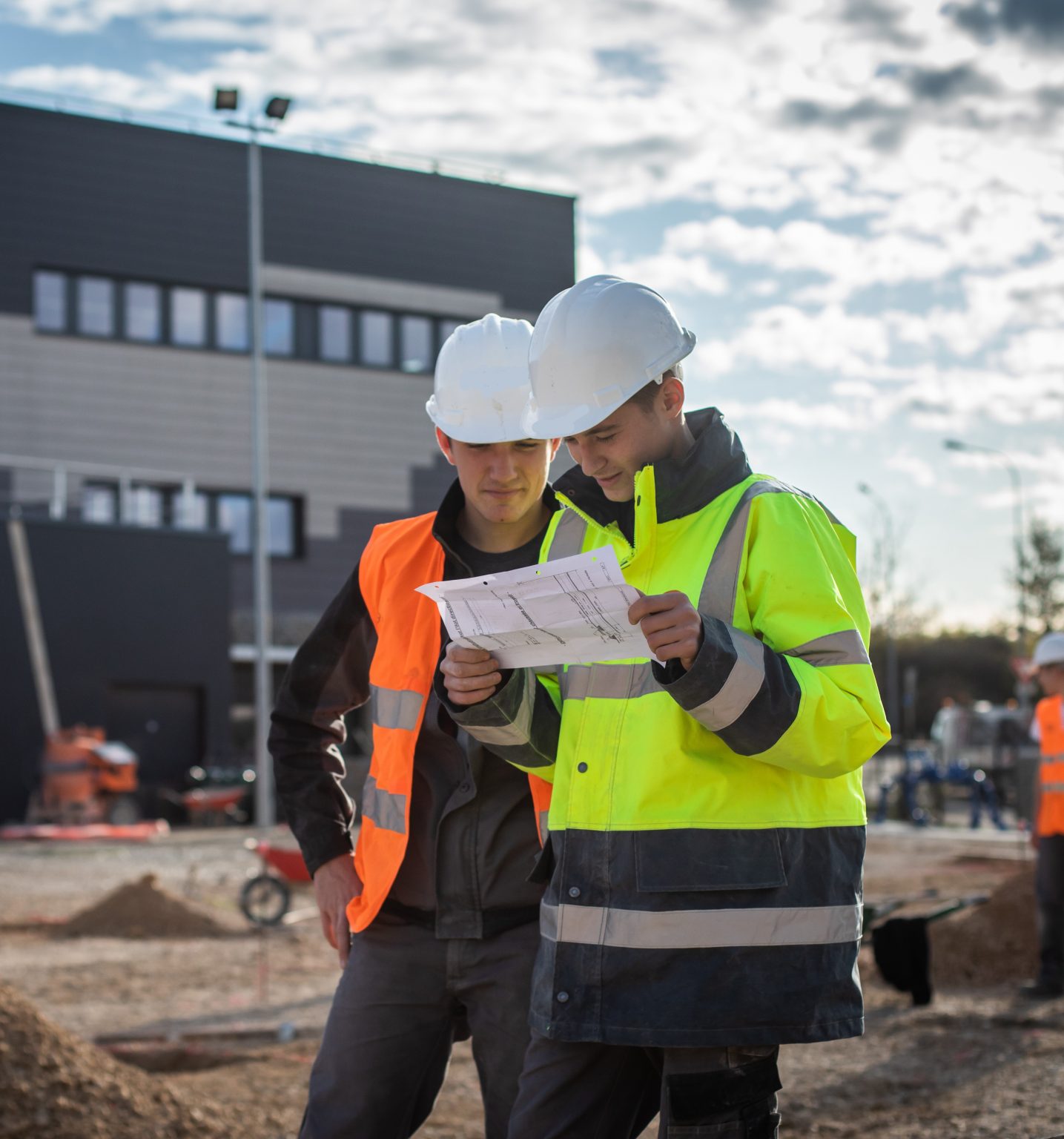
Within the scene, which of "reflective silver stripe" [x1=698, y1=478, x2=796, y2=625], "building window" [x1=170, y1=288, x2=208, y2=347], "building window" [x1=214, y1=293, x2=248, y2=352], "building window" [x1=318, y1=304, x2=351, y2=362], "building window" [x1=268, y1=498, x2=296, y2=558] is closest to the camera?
"reflective silver stripe" [x1=698, y1=478, x2=796, y2=625]

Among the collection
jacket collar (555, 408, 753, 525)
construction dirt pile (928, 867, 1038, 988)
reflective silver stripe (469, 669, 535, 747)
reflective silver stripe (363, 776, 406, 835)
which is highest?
jacket collar (555, 408, 753, 525)

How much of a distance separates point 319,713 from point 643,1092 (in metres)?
1.41

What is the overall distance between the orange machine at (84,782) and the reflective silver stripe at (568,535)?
2175 cm

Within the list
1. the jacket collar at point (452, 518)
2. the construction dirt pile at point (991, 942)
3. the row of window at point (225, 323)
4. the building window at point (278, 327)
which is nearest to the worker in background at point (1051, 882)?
the construction dirt pile at point (991, 942)

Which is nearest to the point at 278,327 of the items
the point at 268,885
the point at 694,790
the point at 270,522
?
the point at 270,522

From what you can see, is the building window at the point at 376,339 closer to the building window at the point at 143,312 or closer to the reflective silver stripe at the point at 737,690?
the building window at the point at 143,312

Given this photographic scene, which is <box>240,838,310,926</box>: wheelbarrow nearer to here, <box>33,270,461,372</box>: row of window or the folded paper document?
the folded paper document

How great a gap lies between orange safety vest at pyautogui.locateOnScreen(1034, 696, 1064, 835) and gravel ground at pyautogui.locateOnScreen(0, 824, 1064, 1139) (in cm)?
97

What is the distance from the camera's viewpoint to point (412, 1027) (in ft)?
10.7

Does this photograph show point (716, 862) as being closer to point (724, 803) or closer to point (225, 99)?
point (724, 803)

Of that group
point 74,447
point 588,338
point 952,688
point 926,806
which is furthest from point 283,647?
point 588,338

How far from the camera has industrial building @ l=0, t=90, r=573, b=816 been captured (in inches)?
1218

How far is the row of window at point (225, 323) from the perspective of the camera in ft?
104

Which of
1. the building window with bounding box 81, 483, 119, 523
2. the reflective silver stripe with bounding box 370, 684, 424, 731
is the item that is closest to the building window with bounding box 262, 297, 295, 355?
the building window with bounding box 81, 483, 119, 523
